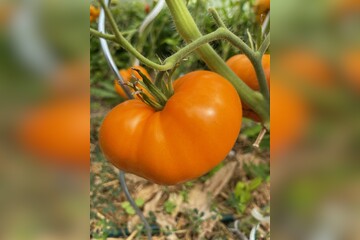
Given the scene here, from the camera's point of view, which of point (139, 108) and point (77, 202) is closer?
point (77, 202)

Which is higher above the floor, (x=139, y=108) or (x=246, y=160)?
(x=139, y=108)

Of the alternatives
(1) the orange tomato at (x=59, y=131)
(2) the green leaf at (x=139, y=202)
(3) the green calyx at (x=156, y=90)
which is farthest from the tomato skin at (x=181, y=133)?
(2) the green leaf at (x=139, y=202)

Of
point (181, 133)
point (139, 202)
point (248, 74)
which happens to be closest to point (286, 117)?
point (181, 133)

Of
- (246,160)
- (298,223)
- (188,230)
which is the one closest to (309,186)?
(298,223)

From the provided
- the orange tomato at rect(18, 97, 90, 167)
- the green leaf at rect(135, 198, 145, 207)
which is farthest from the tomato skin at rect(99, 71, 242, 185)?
the green leaf at rect(135, 198, 145, 207)

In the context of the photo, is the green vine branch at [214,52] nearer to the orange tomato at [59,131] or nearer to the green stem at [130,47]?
the green stem at [130,47]

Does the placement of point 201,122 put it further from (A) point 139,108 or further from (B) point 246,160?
(B) point 246,160
